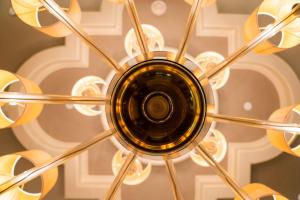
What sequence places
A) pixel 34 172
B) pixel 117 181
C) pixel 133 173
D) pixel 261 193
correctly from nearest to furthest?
pixel 34 172 < pixel 117 181 < pixel 261 193 < pixel 133 173

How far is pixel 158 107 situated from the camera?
2346 mm

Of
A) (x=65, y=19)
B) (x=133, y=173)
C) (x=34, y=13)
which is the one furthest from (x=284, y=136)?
(x=34, y=13)

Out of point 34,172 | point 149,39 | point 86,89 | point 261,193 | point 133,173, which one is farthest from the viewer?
point 86,89

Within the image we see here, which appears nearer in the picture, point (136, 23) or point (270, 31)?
point (270, 31)

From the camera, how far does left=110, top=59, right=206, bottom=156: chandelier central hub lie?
7.70 ft

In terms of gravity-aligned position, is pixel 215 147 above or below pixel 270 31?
below

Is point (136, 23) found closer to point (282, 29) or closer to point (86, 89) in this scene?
point (282, 29)

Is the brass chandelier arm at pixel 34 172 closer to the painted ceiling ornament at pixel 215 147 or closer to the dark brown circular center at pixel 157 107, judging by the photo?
the dark brown circular center at pixel 157 107

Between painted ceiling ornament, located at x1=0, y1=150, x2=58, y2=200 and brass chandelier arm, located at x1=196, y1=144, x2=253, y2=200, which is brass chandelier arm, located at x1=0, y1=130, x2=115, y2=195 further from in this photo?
brass chandelier arm, located at x1=196, y1=144, x2=253, y2=200

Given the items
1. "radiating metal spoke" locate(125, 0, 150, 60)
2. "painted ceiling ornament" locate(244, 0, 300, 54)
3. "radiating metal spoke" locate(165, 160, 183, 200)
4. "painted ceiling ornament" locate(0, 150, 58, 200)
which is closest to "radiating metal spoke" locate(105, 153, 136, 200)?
"radiating metal spoke" locate(165, 160, 183, 200)

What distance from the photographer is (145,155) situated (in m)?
2.39

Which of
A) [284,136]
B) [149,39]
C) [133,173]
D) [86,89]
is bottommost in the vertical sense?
[133,173]

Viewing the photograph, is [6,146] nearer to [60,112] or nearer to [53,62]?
[60,112]

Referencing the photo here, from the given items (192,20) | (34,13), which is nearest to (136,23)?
(192,20)
